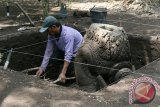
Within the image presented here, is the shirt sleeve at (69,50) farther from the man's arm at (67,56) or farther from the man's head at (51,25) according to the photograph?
the man's head at (51,25)

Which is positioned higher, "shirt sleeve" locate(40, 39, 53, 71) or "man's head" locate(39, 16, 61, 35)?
"man's head" locate(39, 16, 61, 35)

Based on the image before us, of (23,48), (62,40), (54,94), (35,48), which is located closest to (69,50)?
(62,40)

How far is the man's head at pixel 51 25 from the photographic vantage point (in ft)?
20.3

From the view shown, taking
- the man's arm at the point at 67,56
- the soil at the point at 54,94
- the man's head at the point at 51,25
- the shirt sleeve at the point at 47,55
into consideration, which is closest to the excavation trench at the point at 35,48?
the shirt sleeve at the point at 47,55

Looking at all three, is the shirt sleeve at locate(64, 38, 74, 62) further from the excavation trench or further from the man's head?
the excavation trench

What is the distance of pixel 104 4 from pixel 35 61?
4.51 meters

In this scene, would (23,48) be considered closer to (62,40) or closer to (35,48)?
(35,48)

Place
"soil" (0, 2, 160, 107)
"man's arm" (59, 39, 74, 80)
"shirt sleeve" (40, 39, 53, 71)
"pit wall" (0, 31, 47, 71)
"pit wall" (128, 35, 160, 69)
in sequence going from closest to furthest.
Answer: "soil" (0, 2, 160, 107)
"man's arm" (59, 39, 74, 80)
"shirt sleeve" (40, 39, 53, 71)
"pit wall" (128, 35, 160, 69)
"pit wall" (0, 31, 47, 71)

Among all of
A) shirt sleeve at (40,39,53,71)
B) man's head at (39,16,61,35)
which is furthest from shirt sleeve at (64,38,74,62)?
shirt sleeve at (40,39,53,71)

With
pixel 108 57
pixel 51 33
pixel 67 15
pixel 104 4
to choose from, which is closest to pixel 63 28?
pixel 51 33

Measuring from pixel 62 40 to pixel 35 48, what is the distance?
193 centimetres

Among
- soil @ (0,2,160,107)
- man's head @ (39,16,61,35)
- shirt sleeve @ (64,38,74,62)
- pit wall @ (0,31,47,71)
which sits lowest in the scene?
pit wall @ (0,31,47,71)

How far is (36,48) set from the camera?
27.4 ft

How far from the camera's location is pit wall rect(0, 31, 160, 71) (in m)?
7.66
